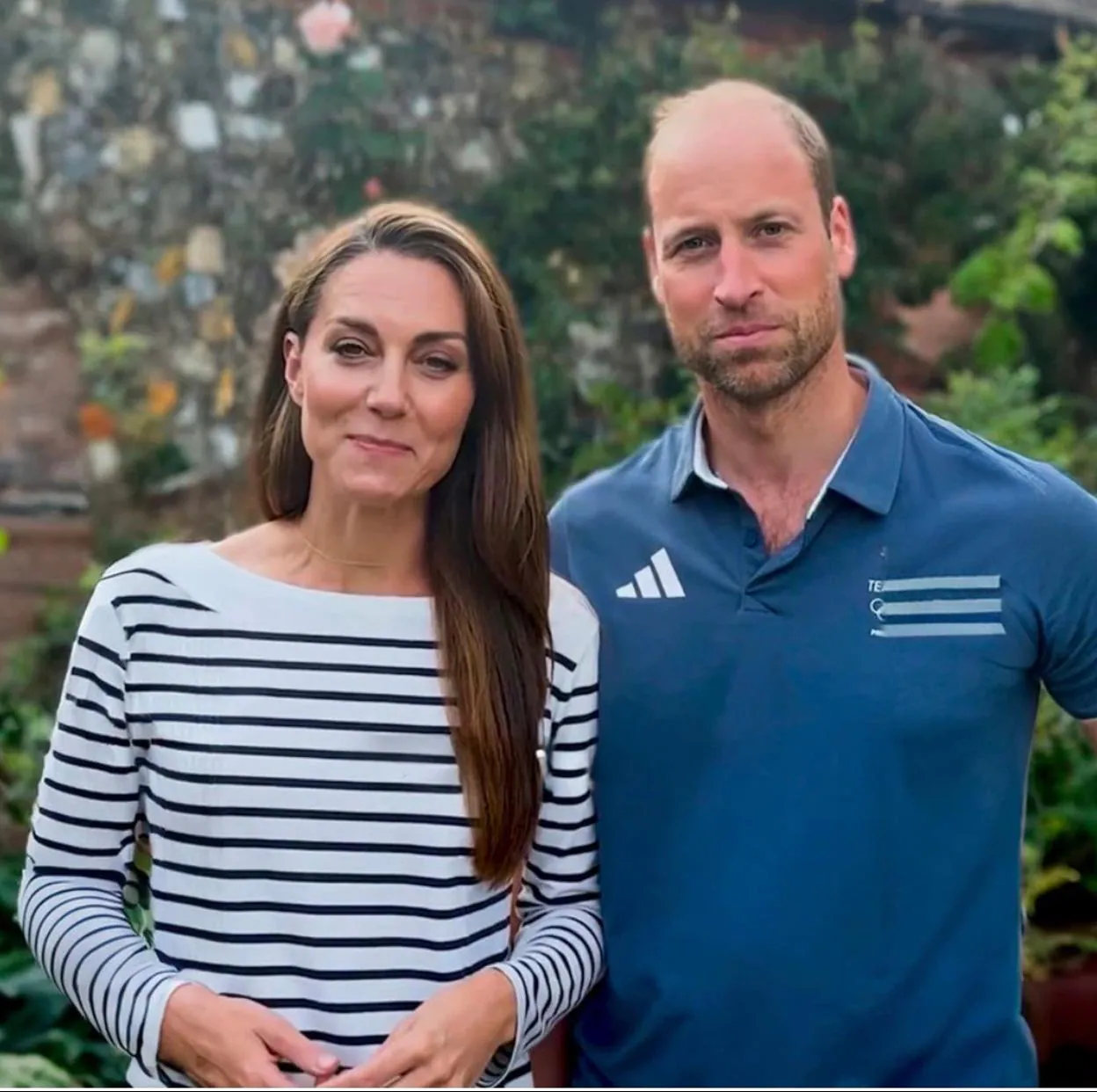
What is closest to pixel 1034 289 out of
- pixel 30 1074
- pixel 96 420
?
pixel 96 420

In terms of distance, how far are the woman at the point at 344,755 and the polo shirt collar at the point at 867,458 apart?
0.99ft

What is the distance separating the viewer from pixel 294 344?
2.02 metres

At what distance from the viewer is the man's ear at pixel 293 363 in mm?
2004

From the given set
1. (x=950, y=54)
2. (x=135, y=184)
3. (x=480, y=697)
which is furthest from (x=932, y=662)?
(x=950, y=54)

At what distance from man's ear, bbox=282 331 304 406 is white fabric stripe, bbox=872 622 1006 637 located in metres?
0.77

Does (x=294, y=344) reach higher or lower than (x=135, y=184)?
lower

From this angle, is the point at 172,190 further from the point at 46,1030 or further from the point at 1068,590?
the point at 1068,590

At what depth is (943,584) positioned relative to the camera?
204 cm

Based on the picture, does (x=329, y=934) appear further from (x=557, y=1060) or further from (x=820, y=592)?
(x=820, y=592)

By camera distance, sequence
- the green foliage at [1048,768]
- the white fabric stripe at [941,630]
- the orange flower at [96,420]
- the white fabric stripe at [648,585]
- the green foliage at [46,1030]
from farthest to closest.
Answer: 1. the orange flower at [96,420]
2. the green foliage at [1048,768]
3. the green foliage at [46,1030]
4. the white fabric stripe at [648,585]
5. the white fabric stripe at [941,630]

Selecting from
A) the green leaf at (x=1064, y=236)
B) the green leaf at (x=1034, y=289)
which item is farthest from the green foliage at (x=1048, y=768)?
the green leaf at (x=1064, y=236)

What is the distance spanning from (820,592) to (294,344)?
0.72m

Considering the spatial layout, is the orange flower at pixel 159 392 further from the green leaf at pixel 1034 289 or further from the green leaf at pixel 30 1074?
the green leaf at pixel 1034 289

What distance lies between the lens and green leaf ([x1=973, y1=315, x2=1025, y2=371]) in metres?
4.91
